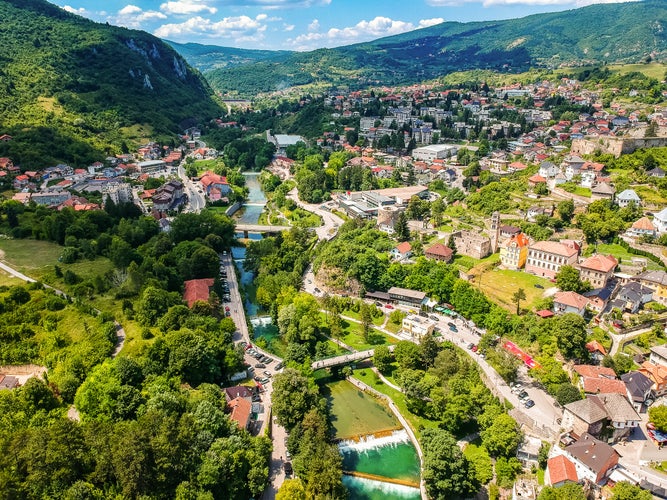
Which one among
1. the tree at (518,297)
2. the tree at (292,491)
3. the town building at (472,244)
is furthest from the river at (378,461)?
the town building at (472,244)

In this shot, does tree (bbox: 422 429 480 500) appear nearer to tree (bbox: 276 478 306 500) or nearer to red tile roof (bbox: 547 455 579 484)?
red tile roof (bbox: 547 455 579 484)

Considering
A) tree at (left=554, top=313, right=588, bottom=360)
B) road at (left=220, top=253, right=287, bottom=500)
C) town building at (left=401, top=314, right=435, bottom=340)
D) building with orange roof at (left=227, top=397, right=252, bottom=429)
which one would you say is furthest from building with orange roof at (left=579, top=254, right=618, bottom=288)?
building with orange roof at (left=227, top=397, right=252, bottom=429)

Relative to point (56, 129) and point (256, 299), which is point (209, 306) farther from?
point (56, 129)

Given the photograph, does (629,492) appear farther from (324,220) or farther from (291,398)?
(324,220)

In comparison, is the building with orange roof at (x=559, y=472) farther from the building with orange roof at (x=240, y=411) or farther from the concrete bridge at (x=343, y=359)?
the building with orange roof at (x=240, y=411)

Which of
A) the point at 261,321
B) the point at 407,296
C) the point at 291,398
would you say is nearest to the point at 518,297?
the point at 407,296

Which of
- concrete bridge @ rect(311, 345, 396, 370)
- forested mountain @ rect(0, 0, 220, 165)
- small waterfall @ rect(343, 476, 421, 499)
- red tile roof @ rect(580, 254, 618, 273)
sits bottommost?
small waterfall @ rect(343, 476, 421, 499)
